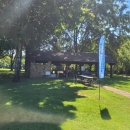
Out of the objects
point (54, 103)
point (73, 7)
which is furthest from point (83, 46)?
point (54, 103)

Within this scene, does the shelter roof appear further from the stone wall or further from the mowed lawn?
the mowed lawn

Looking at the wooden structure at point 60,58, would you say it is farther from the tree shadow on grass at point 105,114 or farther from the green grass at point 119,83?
the tree shadow on grass at point 105,114

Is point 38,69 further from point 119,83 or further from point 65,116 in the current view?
point 65,116

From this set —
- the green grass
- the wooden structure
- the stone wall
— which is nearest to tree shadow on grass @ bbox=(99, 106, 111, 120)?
A: the green grass

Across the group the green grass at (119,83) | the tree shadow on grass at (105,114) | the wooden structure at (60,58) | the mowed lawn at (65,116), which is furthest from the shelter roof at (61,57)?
the tree shadow on grass at (105,114)

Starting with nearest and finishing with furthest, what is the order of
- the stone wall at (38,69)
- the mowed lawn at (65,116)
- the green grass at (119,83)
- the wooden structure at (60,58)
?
1. the mowed lawn at (65,116)
2. the green grass at (119,83)
3. the stone wall at (38,69)
4. the wooden structure at (60,58)

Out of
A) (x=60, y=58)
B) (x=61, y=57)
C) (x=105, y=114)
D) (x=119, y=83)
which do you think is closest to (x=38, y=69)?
(x=60, y=58)

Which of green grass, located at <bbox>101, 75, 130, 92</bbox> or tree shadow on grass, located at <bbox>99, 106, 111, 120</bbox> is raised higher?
green grass, located at <bbox>101, 75, 130, 92</bbox>

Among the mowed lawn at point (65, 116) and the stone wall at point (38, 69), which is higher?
the stone wall at point (38, 69)

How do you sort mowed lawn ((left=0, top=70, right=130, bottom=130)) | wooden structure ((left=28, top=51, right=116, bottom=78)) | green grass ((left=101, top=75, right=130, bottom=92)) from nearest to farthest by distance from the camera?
mowed lawn ((left=0, top=70, right=130, bottom=130)) → green grass ((left=101, top=75, right=130, bottom=92)) → wooden structure ((left=28, top=51, right=116, bottom=78))

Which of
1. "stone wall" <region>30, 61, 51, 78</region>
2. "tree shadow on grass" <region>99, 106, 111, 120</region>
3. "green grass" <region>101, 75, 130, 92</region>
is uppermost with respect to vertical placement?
"stone wall" <region>30, 61, 51, 78</region>

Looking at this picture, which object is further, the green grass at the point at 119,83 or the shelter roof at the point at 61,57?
the shelter roof at the point at 61,57

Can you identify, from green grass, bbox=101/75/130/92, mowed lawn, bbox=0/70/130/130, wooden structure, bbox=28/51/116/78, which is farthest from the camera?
wooden structure, bbox=28/51/116/78

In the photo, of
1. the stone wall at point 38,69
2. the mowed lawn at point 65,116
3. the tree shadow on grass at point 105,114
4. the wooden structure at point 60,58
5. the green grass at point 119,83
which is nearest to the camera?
the mowed lawn at point 65,116
